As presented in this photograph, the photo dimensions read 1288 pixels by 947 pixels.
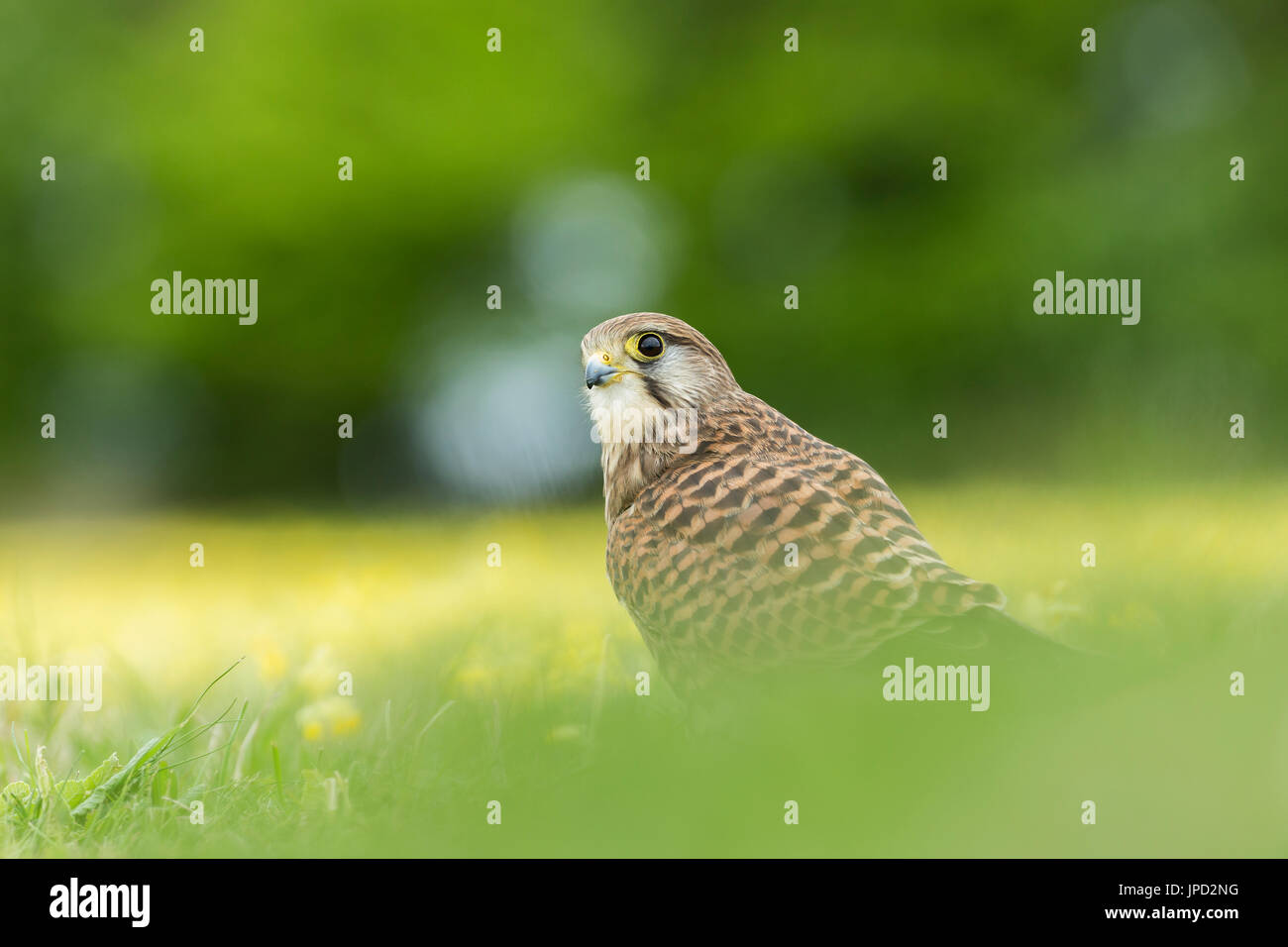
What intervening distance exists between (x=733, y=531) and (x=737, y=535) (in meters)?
0.02

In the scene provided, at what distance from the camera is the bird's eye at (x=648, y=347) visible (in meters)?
3.89

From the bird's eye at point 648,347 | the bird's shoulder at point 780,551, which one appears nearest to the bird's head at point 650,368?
the bird's eye at point 648,347

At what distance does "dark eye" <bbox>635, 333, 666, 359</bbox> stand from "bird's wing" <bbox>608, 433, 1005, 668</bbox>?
18.5 inches

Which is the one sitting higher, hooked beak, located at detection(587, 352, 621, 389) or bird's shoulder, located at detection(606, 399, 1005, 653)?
hooked beak, located at detection(587, 352, 621, 389)

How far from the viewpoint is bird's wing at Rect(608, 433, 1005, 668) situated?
9.72ft

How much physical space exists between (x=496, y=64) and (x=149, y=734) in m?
8.20

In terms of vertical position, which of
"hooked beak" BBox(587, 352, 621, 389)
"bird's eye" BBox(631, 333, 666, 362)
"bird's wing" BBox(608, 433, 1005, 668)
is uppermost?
"bird's eye" BBox(631, 333, 666, 362)

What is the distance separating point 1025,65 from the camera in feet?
33.1

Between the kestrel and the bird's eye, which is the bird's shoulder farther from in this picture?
the bird's eye

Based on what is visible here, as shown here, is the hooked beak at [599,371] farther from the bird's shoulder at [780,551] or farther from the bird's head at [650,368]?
the bird's shoulder at [780,551]

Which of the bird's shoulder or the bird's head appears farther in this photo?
the bird's head

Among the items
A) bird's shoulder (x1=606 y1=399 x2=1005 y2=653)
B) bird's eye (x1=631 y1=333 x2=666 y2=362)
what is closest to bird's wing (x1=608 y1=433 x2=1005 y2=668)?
bird's shoulder (x1=606 y1=399 x2=1005 y2=653)

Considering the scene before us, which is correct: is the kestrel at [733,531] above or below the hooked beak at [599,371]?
below

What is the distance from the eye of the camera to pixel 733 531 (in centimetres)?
321
